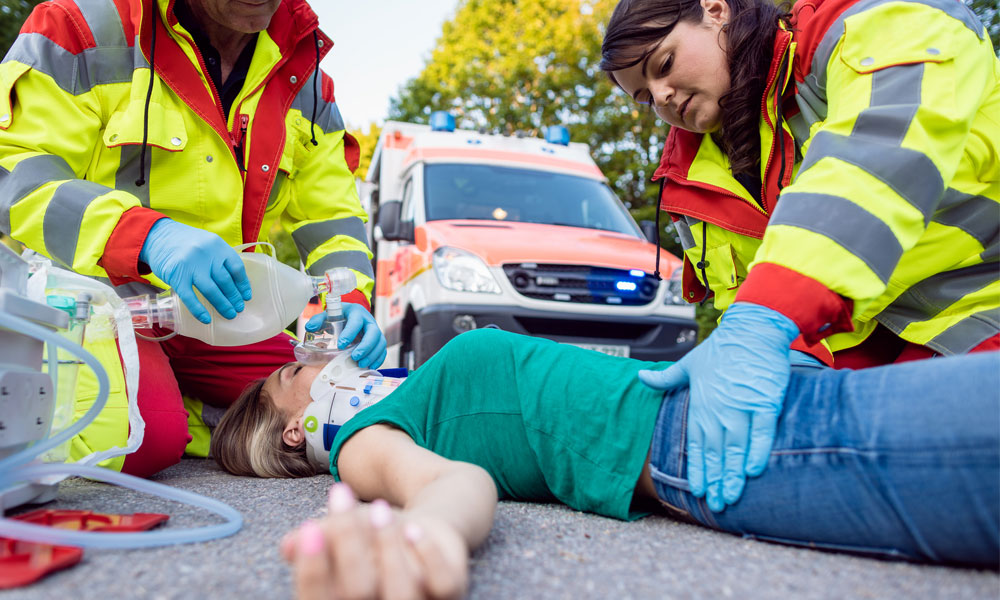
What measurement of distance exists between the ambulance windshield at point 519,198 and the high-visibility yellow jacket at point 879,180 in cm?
334

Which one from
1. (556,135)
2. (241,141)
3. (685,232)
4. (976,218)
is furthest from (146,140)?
(556,135)

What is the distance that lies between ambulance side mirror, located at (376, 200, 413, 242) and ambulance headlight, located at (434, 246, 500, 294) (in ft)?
2.37

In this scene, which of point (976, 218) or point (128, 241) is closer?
point (976, 218)

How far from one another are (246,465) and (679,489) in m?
1.53

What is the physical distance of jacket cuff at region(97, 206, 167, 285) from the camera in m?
→ 2.18

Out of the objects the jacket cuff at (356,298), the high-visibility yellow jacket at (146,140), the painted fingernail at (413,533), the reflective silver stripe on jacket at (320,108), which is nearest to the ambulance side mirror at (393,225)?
the reflective silver stripe on jacket at (320,108)

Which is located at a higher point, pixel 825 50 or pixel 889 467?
pixel 825 50

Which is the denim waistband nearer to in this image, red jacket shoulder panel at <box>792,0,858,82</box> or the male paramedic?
red jacket shoulder panel at <box>792,0,858,82</box>

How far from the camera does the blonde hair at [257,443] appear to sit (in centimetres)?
235

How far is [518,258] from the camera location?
4746 mm

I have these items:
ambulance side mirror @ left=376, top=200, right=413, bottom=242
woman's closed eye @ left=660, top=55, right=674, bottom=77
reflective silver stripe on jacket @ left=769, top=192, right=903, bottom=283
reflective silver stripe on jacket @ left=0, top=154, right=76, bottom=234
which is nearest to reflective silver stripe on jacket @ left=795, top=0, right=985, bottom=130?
Result: woman's closed eye @ left=660, top=55, right=674, bottom=77

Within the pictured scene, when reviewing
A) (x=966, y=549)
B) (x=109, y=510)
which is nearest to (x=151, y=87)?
(x=109, y=510)

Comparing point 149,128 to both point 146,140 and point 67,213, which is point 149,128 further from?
point 67,213

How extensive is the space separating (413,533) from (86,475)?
96cm
